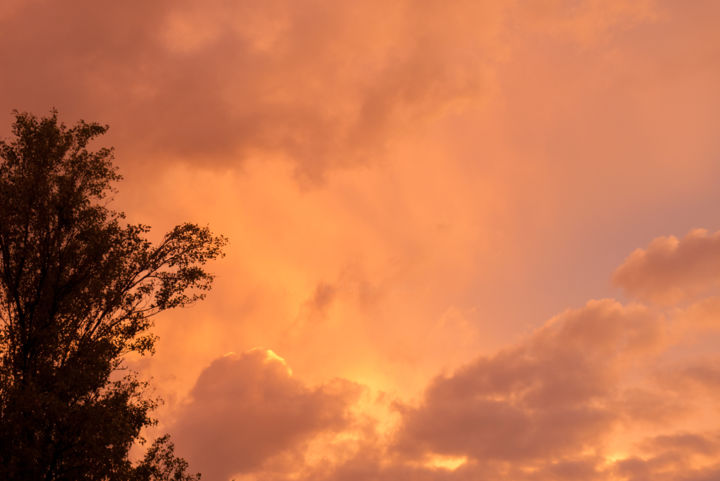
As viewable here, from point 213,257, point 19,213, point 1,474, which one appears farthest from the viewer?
point 213,257

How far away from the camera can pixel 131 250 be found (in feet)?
111

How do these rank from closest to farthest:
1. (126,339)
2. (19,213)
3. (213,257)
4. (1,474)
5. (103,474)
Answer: (1,474), (103,474), (19,213), (126,339), (213,257)

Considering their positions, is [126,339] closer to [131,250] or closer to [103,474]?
[131,250]

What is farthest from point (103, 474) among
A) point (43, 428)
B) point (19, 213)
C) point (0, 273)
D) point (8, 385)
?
point (19, 213)

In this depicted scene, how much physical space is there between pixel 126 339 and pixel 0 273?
7.15 meters

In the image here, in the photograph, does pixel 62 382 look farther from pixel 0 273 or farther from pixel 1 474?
pixel 0 273

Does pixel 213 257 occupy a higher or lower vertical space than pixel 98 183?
lower

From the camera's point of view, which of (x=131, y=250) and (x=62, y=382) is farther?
(x=131, y=250)

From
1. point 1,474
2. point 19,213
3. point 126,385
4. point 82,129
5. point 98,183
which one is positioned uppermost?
point 82,129

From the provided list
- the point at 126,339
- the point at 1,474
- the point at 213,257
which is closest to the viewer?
the point at 1,474

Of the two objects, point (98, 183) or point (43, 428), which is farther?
point (98, 183)

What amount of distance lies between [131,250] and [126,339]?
4931 mm

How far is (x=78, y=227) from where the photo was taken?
32344 mm

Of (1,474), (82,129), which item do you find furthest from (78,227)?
(1,474)
